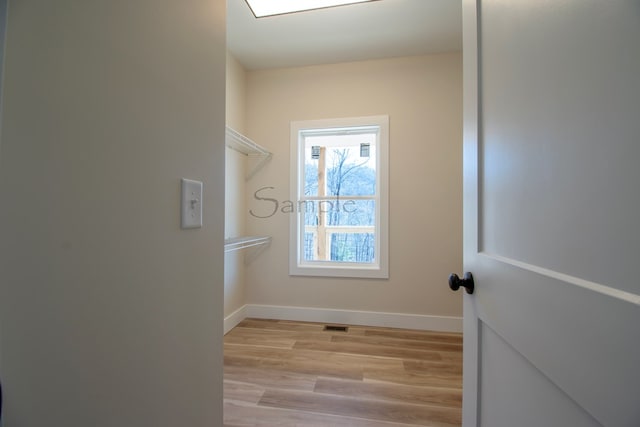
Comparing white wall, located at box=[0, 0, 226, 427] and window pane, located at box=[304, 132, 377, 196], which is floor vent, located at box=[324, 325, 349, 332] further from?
white wall, located at box=[0, 0, 226, 427]

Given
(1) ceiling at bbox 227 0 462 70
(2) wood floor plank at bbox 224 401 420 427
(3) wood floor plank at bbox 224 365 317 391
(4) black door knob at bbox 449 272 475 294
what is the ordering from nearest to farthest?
(4) black door knob at bbox 449 272 475 294 → (2) wood floor plank at bbox 224 401 420 427 → (3) wood floor plank at bbox 224 365 317 391 → (1) ceiling at bbox 227 0 462 70

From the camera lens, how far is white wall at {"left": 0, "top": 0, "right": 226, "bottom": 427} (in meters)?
0.37

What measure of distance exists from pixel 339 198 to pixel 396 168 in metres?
0.64

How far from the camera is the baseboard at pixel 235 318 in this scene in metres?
2.30

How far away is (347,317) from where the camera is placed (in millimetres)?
2508

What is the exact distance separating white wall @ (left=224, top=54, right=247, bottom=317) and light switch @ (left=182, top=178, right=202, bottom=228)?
159cm

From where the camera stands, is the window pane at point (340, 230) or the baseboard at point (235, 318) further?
the window pane at point (340, 230)

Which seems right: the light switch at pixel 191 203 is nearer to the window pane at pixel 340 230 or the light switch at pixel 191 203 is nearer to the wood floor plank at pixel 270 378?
the wood floor plank at pixel 270 378

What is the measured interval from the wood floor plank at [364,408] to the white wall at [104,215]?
2.47ft

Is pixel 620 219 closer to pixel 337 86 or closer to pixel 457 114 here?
pixel 457 114

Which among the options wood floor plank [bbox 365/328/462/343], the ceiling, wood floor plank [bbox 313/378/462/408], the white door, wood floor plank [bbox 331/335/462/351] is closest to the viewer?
the white door

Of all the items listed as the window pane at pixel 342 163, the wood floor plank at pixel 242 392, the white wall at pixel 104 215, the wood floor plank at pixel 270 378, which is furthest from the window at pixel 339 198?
the white wall at pixel 104 215

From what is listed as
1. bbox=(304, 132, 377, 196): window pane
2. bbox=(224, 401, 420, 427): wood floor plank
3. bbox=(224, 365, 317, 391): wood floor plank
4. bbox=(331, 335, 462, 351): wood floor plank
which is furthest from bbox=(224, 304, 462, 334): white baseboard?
bbox=(304, 132, 377, 196): window pane

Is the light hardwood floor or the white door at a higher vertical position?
the white door
